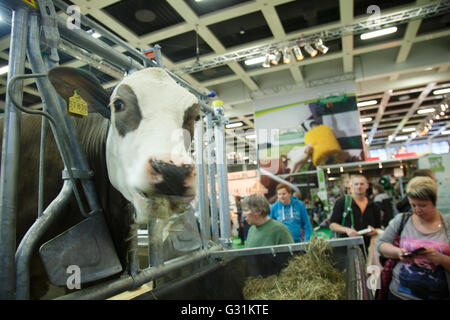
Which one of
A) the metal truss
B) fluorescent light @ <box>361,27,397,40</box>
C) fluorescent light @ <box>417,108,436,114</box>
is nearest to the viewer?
the metal truss

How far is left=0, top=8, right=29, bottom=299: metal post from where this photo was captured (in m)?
0.88

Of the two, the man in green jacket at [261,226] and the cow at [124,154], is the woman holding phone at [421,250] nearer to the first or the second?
the man in green jacket at [261,226]

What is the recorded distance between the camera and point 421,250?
6.32 ft

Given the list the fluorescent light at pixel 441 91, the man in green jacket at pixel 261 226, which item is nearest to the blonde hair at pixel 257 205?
the man in green jacket at pixel 261 226

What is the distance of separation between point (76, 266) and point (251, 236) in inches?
68.0

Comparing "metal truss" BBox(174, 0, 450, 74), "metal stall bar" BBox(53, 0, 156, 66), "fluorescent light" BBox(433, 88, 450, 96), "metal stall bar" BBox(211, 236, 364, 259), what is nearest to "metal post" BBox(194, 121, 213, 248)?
"metal stall bar" BBox(211, 236, 364, 259)

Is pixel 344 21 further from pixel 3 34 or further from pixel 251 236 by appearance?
pixel 3 34

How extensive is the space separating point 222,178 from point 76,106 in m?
1.48

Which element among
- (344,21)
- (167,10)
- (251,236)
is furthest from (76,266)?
(344,21)

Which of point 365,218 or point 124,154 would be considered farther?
point 365,218

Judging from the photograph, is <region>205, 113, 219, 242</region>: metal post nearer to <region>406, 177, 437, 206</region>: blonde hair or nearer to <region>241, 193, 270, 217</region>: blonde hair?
<region>241, 193, 270, 217</region>: blonde hair

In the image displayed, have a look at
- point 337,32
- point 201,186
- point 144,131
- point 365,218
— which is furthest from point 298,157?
point 144,131

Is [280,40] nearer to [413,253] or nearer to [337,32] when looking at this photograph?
[337,32]

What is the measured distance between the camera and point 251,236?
102 inches
